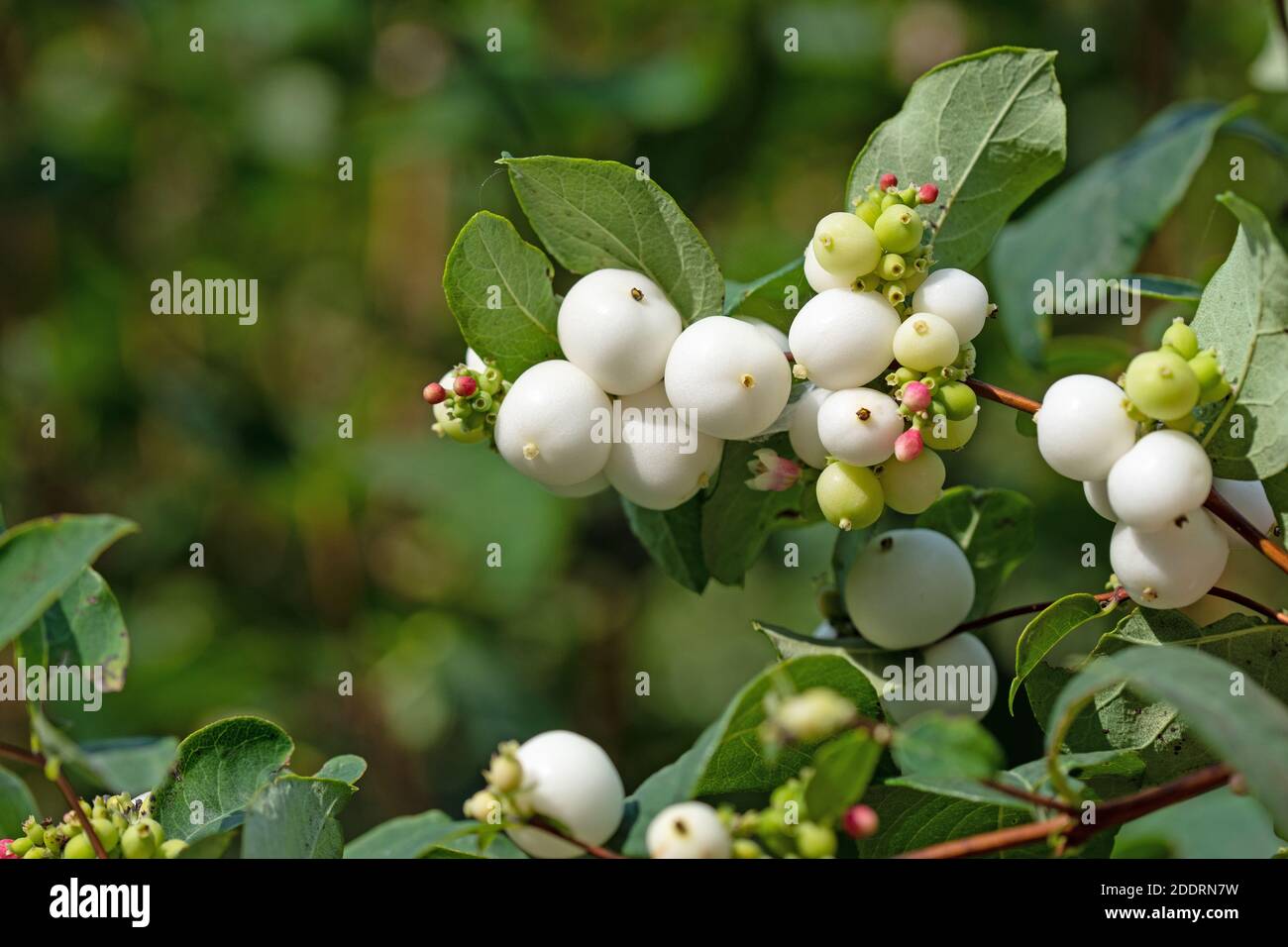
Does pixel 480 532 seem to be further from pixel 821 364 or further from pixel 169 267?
pixel 821 364

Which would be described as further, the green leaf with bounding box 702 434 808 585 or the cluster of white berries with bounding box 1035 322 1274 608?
the green leaf with bounding box 702 434 808 585

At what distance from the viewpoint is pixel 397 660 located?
10.1ft

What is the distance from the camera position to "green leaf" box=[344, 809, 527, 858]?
73cm

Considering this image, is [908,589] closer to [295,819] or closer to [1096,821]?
[1096,821]

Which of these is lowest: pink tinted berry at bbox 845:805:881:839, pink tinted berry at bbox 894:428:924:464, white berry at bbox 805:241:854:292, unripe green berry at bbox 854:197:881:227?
pink tinted berry at bbox 845:805:881:839

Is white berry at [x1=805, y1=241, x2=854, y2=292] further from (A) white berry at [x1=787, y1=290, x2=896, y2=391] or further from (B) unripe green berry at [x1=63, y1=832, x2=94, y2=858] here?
(B) unripe green berry at [x1=63, y1=832, x2=94, y2=858]

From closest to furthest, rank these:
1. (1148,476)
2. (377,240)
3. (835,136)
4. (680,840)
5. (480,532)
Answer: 1. (680,840)
2. (1148,476)
3. (480,532)
4. (835,136)
5. (377,240)

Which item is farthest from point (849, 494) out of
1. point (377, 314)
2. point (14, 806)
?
point (377, 314)

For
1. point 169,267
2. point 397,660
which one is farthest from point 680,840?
point 169,267

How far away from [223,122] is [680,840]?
9.93 feet

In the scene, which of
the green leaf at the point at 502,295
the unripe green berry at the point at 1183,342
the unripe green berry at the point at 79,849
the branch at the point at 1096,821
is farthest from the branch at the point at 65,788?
the unripe green berry at the point at 1183,342

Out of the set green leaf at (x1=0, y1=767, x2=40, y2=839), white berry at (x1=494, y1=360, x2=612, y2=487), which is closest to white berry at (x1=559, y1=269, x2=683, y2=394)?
white berry at (x1=494, y1=360, x2=612, y2=487)

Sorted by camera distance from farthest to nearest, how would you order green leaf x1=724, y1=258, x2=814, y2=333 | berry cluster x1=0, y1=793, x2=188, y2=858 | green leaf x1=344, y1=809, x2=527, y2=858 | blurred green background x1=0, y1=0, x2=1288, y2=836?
blurred green background x1=0, y1=0, x2=1288, y2=836, green leaf x1=724, y1=258, x2=814, y2=333, berry cluster x1=0, y1=793, x2=188, y2=858, green leaf x1=344, y1=809, x2=527, y2=858

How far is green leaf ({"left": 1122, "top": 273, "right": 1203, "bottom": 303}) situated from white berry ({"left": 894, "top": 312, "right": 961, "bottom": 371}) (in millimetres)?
247
